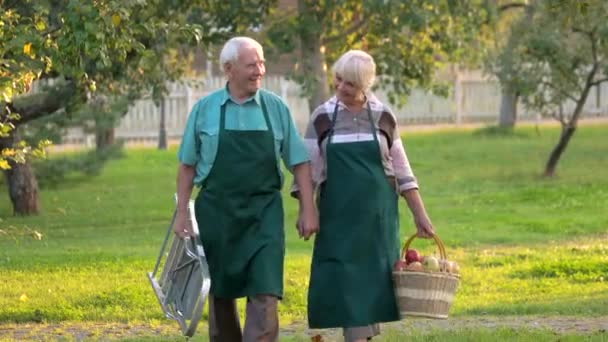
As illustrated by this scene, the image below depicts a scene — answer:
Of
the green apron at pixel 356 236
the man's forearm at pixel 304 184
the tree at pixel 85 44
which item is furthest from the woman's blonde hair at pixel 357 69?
the tree at pixel 85 44

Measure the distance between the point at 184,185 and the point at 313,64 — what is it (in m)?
12.8

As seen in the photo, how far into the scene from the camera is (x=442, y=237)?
15672 mm

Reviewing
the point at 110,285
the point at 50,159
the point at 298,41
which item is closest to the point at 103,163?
the point at 50,159

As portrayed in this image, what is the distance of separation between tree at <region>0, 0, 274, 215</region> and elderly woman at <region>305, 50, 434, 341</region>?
203cm

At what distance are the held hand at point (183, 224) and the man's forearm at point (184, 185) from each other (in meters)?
0.03

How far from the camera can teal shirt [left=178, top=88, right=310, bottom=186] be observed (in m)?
7.16

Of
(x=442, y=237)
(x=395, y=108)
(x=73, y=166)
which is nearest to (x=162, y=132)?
(x=395, y=108)

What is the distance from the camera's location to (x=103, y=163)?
25.4 metres

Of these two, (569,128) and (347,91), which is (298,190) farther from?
(569,128)

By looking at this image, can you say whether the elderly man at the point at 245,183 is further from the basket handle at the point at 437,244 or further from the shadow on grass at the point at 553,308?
the shadow on grass at the point at 553,308

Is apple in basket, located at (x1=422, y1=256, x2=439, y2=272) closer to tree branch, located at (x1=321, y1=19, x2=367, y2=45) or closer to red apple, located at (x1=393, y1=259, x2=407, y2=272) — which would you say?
red apple, located at (x1=393, y1=259, x2=407, y2=272)

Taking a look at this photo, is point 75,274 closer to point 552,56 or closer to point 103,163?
point 552,56

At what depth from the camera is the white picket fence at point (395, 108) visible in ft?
110

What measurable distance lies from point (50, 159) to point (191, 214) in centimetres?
1794
